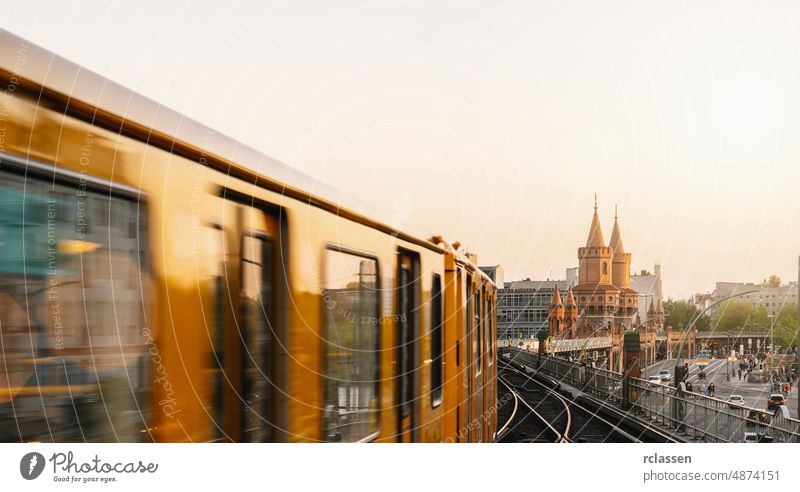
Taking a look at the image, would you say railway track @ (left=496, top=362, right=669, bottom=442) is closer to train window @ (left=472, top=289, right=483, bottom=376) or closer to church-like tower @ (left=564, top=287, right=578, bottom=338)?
train window @ (left=472, top=289, right=483, bottom=376)

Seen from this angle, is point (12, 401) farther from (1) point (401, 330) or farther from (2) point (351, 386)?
(1) point (401, 330)

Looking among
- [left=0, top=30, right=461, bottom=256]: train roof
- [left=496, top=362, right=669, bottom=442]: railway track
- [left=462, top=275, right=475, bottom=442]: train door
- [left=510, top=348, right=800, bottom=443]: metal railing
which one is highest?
[left=0, top=30, right=461, bottom=256]: train roof

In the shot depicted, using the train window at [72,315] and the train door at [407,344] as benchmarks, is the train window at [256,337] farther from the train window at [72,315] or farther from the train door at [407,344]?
the train door at [407,344]

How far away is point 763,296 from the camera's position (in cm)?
1470

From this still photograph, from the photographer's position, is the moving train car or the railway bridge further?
the railway bridge

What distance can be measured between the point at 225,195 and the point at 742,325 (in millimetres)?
21726

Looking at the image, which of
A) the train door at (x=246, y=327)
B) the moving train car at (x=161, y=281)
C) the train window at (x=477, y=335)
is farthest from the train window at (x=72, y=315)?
the train window at (x=477, y=335)

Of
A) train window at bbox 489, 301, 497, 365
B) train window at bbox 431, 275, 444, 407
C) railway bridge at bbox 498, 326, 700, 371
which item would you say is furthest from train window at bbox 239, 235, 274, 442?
railway bridge at bbox 498, 326, 700, 371

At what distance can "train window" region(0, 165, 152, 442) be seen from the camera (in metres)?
2.45

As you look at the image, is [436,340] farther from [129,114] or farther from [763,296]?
[763,296]

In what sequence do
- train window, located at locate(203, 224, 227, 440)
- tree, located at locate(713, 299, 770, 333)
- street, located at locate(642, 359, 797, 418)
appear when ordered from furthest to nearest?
street, located at locate(642, 359, 797, 418)
tree, located at locate(713, 299, 770, 333)
train window, located at locate(203, 224, 227, 440)

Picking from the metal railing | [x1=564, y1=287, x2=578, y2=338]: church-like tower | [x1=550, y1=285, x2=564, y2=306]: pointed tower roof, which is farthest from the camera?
[x1=564, y1=287, x2=578, y2=338]: church-like tower

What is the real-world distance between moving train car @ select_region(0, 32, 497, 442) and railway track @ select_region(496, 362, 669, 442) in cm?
1029

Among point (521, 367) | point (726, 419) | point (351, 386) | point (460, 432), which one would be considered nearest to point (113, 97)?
point (351, 386)
